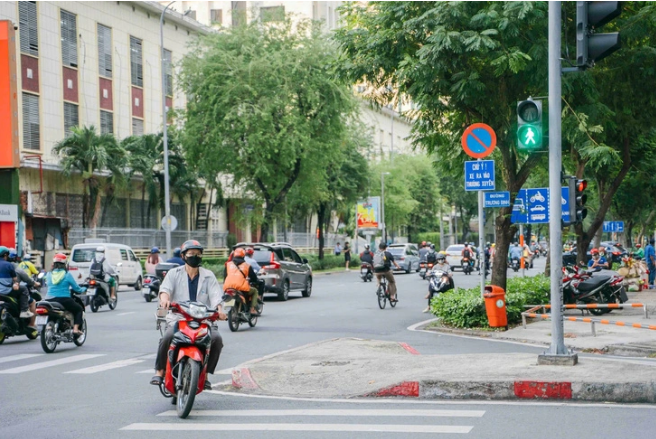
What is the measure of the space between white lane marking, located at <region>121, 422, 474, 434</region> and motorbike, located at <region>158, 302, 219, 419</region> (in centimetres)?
43

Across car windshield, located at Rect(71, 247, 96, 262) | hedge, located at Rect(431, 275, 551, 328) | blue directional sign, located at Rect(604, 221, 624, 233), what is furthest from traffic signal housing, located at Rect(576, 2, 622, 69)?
blue directional sign, located at Rect(604, 221, 624, 233)

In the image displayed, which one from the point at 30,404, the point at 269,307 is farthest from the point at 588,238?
the point at 30,404

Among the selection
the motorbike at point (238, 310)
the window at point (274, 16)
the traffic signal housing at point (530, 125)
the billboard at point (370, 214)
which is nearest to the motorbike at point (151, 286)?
the motorbike at point (238, 310)

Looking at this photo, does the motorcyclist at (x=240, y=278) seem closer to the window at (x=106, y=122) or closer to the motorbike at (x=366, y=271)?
the motorbike at (x=366, y=271)

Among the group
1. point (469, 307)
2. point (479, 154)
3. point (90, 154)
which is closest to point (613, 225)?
point (90, 154)

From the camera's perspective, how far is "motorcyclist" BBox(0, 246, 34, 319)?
1636cm

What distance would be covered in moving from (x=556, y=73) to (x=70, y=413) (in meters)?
7.05

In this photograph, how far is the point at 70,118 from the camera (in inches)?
1676

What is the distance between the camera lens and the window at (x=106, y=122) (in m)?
44.8

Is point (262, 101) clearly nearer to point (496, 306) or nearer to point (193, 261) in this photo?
point (496, 306)

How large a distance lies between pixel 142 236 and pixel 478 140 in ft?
111

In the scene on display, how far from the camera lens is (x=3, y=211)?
105 feet

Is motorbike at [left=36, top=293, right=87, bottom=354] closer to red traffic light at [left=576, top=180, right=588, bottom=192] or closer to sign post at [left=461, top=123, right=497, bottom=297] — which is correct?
sign post at [left=461, top=123, right=497, bottom=297]

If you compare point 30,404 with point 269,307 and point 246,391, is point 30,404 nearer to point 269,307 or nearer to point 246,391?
point 246,391
